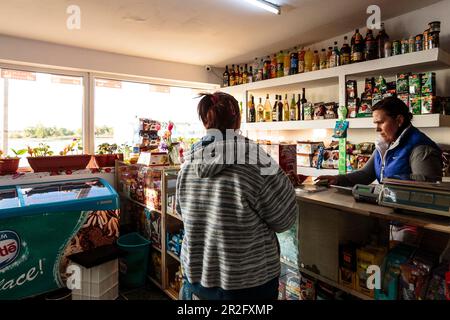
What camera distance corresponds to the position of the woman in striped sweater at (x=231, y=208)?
1074 mm

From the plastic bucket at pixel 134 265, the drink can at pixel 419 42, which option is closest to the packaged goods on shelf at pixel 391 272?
the drink can at pixel 419 42

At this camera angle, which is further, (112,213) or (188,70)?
(188,70)

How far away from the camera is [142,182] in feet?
9.45

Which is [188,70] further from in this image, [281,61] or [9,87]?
[9,87]

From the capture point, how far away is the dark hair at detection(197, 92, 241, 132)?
1.14 metres

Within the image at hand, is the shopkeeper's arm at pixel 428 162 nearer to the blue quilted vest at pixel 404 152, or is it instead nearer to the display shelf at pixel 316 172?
the blue quilted vest at pixel 404 152

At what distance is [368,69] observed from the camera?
2.45m

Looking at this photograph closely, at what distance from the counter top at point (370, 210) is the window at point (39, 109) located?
282 cm

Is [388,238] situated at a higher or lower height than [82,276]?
higher

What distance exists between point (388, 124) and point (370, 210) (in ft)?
2.67

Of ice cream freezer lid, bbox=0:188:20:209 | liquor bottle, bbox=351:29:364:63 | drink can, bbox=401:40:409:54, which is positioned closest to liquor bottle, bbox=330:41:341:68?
liquor bottle, bbox=351:29:364:63

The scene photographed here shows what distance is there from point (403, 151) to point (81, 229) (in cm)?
236

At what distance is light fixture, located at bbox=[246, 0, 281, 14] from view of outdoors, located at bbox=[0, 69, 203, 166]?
40.3 inches
